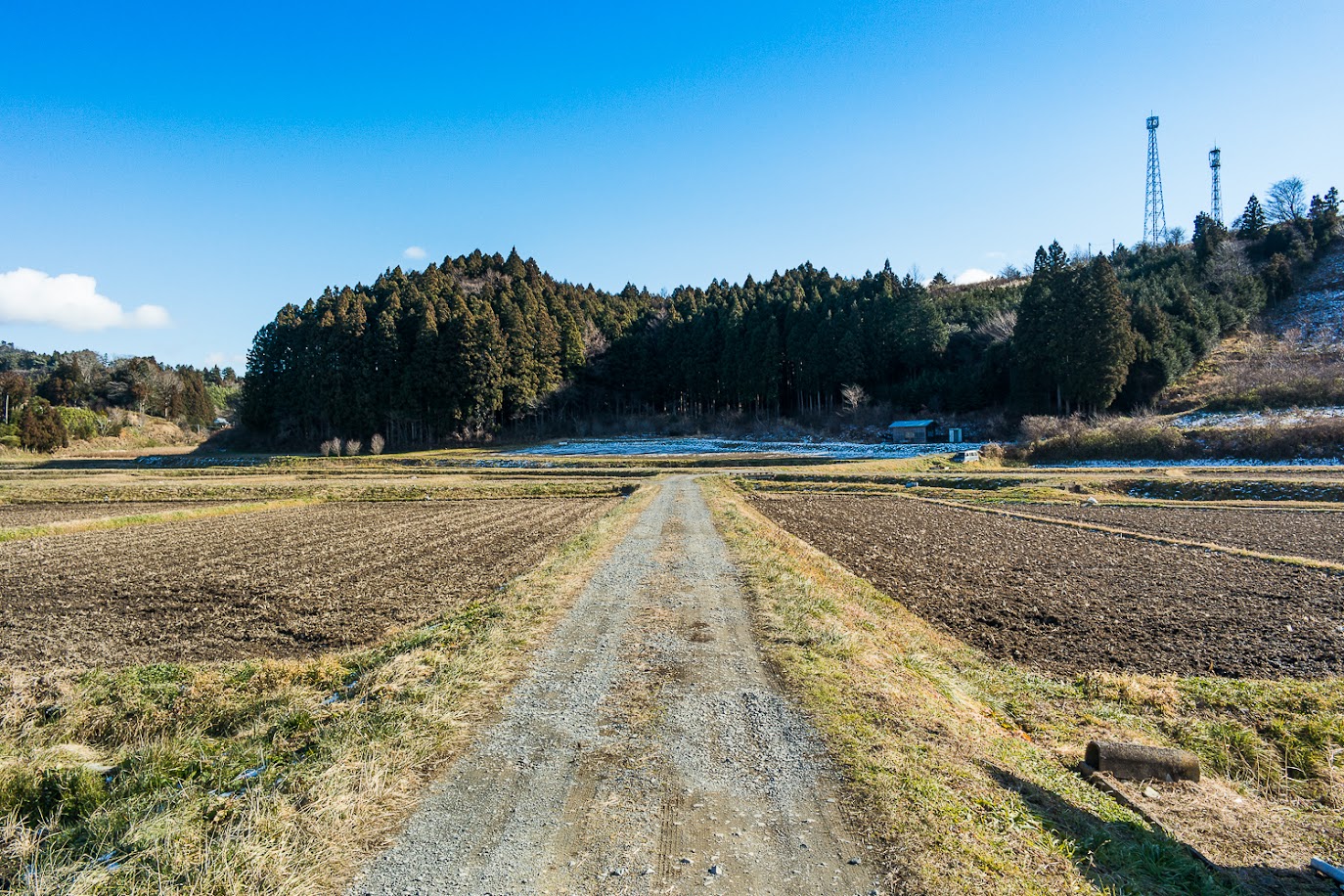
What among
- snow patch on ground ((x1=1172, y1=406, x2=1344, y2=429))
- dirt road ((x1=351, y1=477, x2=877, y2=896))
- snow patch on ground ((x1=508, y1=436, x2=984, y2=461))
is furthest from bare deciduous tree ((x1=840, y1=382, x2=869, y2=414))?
dirt road ((x1=351, y1=477, x2=877, y2=896))

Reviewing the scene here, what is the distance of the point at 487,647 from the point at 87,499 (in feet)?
109

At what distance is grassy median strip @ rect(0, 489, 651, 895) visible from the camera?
3.54 meters

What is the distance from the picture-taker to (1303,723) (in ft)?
21.4

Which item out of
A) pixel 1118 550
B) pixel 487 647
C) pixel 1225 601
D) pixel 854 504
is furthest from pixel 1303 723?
pixel 854 504

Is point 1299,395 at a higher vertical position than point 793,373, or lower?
lower

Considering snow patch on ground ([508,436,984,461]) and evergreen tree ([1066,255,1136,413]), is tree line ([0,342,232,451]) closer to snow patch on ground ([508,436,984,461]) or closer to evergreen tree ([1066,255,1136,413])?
snow patch on ground ([508,436,984,461])

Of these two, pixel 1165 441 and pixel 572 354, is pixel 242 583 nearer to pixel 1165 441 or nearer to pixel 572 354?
pixel 1165 441

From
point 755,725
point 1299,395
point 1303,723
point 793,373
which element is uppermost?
point 793,373

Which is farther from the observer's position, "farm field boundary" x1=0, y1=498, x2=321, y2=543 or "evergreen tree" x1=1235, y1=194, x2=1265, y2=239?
"evergreen tree" x1=1235, y1=194, x2=1265, y2=239

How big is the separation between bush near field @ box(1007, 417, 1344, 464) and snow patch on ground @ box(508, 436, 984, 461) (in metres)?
4.66

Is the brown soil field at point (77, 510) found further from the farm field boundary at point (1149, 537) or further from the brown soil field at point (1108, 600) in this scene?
the farm field boundary at point (1149, 537)

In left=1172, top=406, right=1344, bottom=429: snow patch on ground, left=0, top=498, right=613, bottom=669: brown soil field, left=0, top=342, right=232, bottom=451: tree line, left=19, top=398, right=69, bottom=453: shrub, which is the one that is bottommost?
left=0, top=498, right=613, bottom=669: brown soil field

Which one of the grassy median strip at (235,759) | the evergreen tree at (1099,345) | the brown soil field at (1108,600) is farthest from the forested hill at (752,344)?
the grassy median strip at (235,759)

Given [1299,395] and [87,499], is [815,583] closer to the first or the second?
[87,499]
